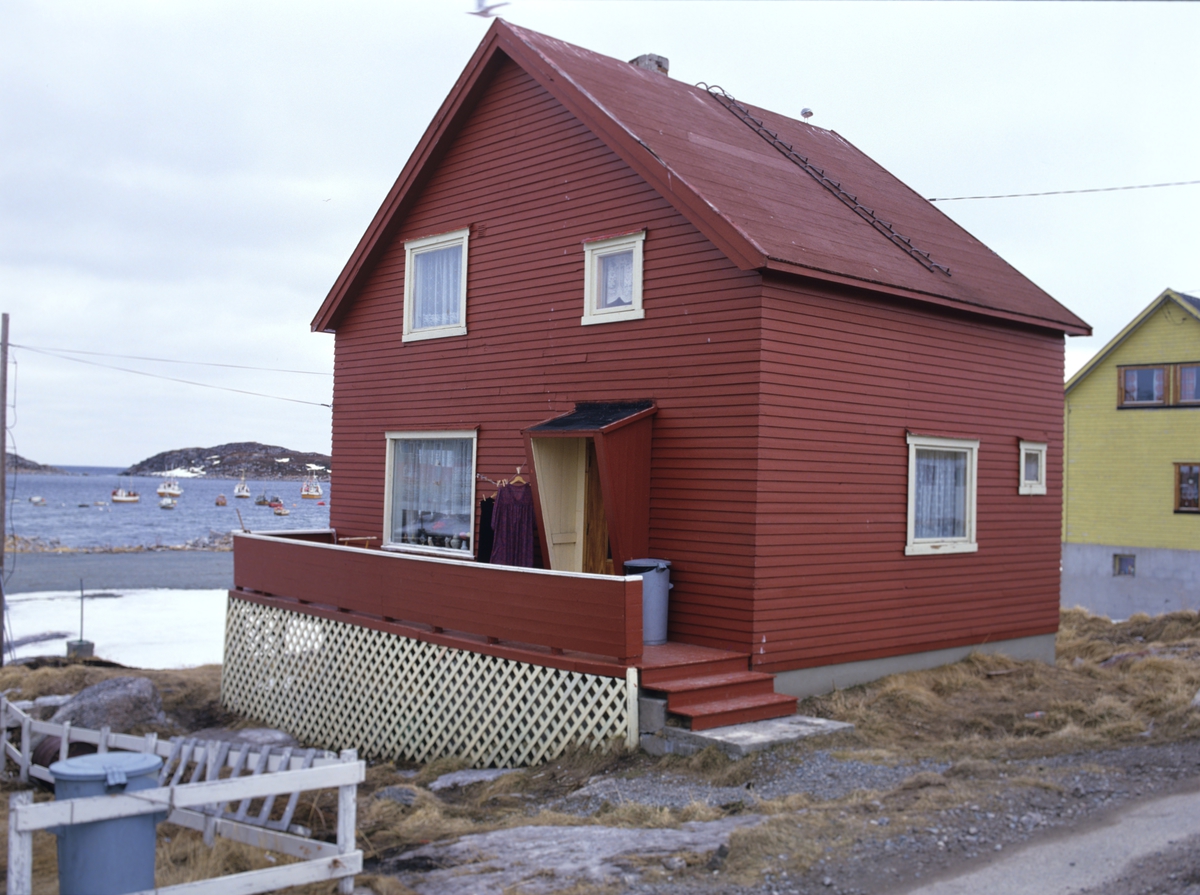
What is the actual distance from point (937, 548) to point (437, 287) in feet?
24.7

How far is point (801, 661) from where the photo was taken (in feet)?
36.5

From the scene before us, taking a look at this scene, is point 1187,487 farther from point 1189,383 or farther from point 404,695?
point 404,695

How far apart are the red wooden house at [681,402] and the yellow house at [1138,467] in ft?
55.9

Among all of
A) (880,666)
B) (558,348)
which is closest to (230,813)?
(558,348)

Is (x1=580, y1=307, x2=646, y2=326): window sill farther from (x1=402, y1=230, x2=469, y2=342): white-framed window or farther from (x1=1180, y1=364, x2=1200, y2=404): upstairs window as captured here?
(x1=1180, y1=364, x2=1200, y2=404): upstairs window

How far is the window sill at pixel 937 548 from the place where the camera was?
12.5 m

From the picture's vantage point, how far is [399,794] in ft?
31.4

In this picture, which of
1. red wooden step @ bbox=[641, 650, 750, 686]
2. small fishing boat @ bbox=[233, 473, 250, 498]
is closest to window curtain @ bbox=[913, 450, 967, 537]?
red wooden step @ bbox=[641, 650, 750, 686]

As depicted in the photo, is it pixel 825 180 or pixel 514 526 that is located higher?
pixel 825 180

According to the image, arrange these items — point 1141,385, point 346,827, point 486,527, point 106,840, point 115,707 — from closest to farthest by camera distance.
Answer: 1. point 106,840
2. point 346,827
3. point 486,527
4. point 115,707
5. point 1141,385

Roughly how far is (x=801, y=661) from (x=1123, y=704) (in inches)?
127

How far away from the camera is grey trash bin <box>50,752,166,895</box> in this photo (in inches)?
219

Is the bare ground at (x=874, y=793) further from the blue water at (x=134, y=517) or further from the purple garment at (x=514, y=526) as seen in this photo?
the blue water at (x=134, y=517)

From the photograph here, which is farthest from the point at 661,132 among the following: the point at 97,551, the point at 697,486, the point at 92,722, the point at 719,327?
the point at 97,551
